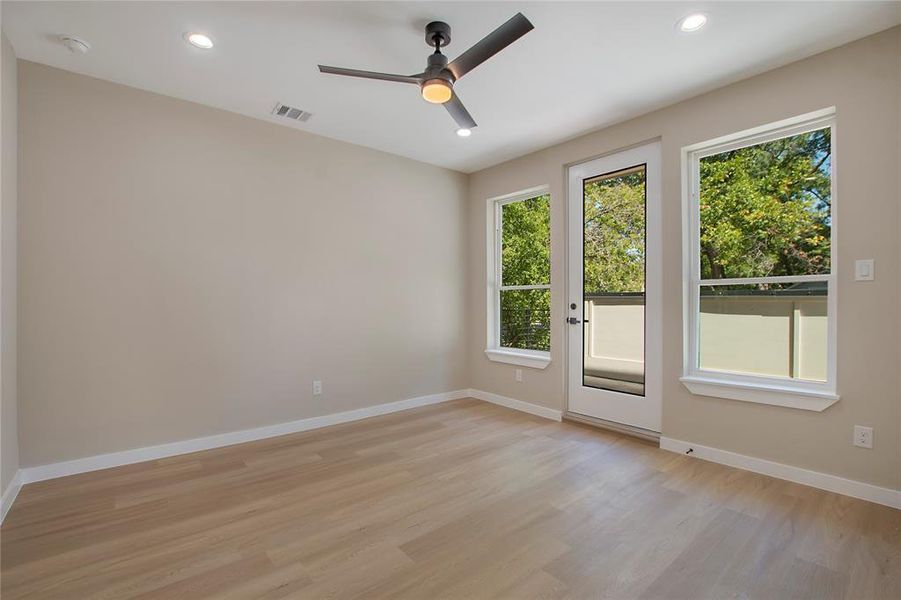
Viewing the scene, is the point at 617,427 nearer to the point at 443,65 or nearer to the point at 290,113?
the point at 443,65

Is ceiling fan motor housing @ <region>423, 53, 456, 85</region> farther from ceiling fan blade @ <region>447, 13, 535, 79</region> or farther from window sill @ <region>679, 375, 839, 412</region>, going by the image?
window sill @ <region>679, 375, 839, 412</region>

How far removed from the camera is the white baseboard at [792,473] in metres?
2.35

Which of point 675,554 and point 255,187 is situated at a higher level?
point 255,187

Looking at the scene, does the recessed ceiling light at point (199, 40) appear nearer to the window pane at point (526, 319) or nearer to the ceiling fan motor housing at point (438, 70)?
the ceiling fan motor housing at point (438, 70)

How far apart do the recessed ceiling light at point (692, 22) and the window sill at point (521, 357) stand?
9.24 ft

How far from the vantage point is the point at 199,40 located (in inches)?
96.3

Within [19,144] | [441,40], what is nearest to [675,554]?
[441,40]

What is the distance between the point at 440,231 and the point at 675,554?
12.1 feet

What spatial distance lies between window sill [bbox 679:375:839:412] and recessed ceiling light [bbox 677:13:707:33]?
2.25 metres

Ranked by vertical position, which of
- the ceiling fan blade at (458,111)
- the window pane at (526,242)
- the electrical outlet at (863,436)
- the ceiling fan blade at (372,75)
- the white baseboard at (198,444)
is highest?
the ceiling fan blade at (372,75)

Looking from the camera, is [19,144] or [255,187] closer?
[19,144]

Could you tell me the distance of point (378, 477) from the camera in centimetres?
277

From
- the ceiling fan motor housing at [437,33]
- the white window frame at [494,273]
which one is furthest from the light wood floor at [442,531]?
the ceiling fan motor housing at [437,33]

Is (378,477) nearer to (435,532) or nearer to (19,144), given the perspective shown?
(435,532)
